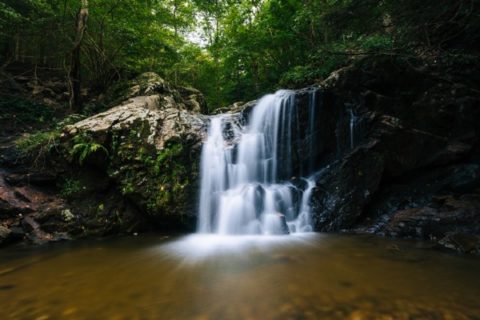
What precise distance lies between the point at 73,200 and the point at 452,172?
339 inches

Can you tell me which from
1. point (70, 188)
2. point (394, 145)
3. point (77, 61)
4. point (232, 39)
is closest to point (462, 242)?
point (394, 145)

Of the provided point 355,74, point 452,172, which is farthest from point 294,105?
point 452,172

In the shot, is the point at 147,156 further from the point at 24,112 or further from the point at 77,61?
the point at 24,112

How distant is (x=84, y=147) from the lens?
6.27 metres

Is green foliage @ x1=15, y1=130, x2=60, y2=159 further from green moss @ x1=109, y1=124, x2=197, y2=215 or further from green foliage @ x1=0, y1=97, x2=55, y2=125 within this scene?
green foliage @ x1=0, y1=97, x2=55, y2=125

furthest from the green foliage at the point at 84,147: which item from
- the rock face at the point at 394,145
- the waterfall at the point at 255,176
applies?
the rock face at the point at 394,145

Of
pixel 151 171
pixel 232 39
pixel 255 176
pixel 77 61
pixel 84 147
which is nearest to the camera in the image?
pixel 84 147

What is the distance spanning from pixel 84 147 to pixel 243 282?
508 centimetres

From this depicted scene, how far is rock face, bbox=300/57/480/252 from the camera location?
19.7 ft

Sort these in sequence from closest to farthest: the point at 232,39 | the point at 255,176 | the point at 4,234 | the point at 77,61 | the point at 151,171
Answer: the point at 4,234, the point at 151,171, the point at 255,176, the point at 77,61, the point at 232,39

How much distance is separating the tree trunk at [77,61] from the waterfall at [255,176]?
5.03 metres

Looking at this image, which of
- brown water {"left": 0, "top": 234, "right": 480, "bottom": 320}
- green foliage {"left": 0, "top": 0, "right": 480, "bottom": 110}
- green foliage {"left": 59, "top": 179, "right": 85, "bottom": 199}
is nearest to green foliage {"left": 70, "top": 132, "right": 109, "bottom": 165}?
green foliage {"left": 59, "top": 179, "right": 85, "bottom": 199}

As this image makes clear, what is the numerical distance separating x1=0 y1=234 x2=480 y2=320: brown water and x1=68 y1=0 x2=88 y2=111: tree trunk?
244 inches

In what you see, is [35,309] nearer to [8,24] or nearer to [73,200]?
[73,200]
